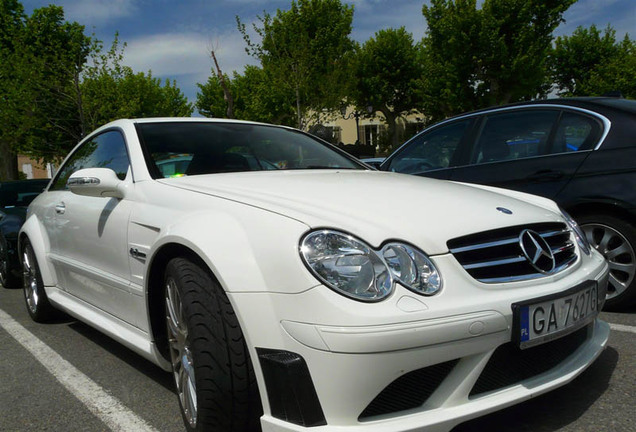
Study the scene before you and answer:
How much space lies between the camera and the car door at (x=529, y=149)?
3.91 meters

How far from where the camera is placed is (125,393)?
284 centimetres

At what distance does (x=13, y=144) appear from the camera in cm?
2666

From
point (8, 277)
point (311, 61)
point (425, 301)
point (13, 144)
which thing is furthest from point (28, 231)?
point (13, 144)

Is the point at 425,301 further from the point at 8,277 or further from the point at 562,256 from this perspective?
the point at 8,277

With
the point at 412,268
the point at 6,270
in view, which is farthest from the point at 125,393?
the point at 6,270

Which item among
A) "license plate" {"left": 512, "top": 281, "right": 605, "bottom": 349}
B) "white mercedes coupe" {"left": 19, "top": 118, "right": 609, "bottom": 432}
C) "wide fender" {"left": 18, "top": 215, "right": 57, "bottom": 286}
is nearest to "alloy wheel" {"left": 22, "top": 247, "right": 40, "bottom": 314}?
"wide fender" {"left": 18, "top": 215, "right": 57, "bottom": 286}

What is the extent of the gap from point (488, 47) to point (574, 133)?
26220mm

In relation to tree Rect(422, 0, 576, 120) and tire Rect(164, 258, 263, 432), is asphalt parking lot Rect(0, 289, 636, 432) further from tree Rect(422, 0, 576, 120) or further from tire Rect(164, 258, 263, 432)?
tree Rect(422, 0, 576, 120)

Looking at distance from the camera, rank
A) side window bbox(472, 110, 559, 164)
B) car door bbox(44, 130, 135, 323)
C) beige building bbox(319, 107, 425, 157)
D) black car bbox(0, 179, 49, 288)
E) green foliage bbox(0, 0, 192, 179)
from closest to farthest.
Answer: car door bbox(44, 130, 135, 323) → side window bbox(472, 110, 559, 164) → black car bbox(0, 179, 49, 288) → green foliage bbox(0, 0, 192, 179) → beige building bbox(319, 107, 425, 157)

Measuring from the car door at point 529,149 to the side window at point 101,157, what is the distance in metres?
2.60

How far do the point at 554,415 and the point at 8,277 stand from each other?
18.4 ft

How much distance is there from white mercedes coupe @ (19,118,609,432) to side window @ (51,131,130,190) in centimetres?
48

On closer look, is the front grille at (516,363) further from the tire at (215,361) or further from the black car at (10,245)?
the black car at (10,245)

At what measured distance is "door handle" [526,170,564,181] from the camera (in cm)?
392
